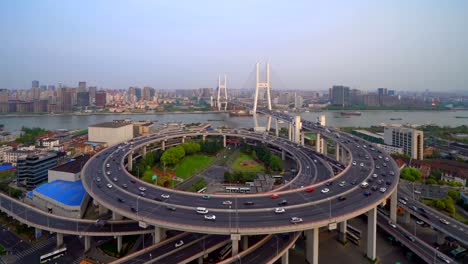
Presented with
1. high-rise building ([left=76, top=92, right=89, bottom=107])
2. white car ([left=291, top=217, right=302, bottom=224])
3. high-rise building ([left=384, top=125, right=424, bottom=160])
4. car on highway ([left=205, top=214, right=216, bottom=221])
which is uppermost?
high-rise building ([left=76, top=92, right=89, bottom=107])

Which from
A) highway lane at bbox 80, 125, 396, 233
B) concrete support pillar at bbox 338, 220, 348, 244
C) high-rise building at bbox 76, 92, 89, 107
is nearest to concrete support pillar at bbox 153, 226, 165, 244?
highway lane at bbox 80, 125, 396, 233

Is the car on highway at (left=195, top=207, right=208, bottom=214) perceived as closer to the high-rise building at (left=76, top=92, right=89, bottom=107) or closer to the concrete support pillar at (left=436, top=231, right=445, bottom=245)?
the concrete support pillar at (left=436, top=231, right=445, bottom=245)

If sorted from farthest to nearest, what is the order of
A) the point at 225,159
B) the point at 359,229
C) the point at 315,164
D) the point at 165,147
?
the point at 165,147 → the point at 225,159 → the point at 315,164 → the point at 359,229

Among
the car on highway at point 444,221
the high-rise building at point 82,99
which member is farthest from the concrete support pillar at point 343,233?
the high-rise building at point 82,99

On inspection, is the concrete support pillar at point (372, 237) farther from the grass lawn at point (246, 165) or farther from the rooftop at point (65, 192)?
the rooftop at point (65, 192)

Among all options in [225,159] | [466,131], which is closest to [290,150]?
[225,159]

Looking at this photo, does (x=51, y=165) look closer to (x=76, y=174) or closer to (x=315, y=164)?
(x=76, y=174)

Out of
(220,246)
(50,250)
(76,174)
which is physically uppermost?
(76,174)
